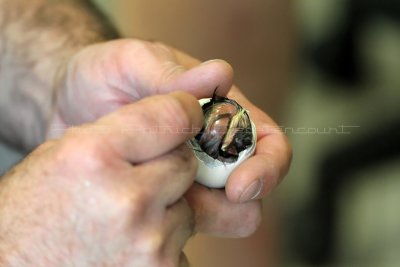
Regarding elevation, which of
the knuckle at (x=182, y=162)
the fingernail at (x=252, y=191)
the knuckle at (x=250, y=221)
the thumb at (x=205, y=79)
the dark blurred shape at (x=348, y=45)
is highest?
the thumb at (x=205, y=79)

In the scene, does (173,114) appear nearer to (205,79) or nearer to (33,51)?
(205,79)

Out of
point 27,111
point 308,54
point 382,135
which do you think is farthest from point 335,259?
point 27,111

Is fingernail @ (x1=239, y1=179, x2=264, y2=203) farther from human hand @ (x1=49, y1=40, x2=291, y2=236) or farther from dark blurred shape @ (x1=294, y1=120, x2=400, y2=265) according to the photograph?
dark blurred shape @ (x1=294, y1=120, x2=400, y2=265)

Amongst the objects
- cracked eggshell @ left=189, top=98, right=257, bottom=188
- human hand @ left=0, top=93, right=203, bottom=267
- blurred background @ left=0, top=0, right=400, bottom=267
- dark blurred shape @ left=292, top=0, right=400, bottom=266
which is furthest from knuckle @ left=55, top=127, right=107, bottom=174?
dark blurred shape @ left=292, top=0, right=400, bottom=266

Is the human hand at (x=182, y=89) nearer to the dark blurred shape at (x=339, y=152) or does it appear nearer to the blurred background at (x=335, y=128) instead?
the blurred background at (x=335, y=128)

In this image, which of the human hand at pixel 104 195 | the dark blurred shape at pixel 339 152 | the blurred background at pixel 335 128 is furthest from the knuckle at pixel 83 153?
the dark blurred shape at pixel 339 152

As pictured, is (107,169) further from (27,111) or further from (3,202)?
(27,111)
